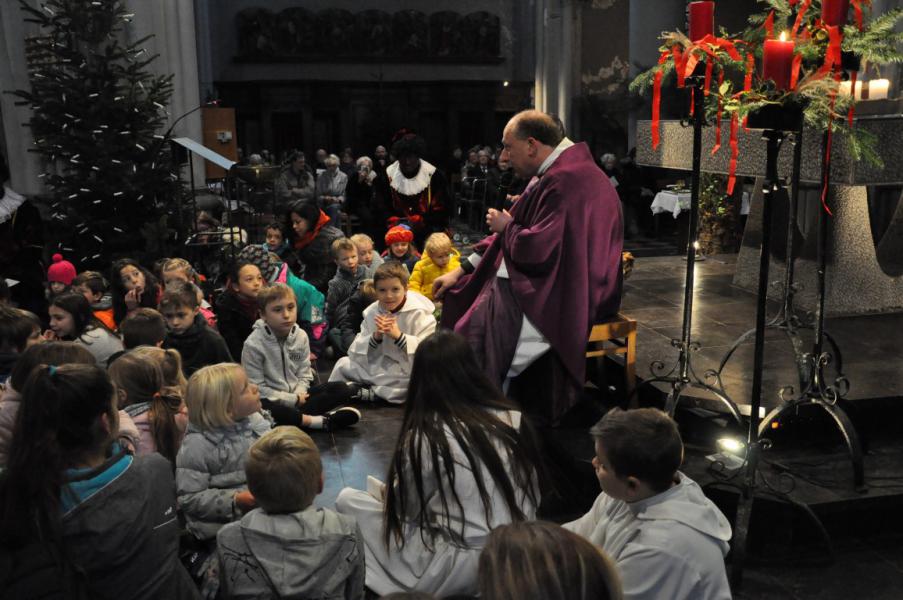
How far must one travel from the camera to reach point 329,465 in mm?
4375

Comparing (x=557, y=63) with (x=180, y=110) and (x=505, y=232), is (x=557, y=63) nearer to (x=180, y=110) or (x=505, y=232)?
(x=180, y=110)

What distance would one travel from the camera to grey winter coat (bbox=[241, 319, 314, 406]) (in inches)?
190

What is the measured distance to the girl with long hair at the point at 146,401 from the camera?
326cm

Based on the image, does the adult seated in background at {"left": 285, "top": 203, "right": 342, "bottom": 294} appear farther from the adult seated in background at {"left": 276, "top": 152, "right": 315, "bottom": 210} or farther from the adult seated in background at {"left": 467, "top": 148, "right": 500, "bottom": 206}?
the adult seated in background at {"left": 467, "top": 148, "right": 500, "bottom": 206}

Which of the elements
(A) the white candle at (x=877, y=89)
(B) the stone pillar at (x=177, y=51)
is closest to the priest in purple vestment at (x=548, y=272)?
(A) the white candle at (x=877, y=89)

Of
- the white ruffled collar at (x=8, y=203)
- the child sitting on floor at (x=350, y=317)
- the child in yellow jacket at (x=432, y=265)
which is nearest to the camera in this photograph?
the child in yellow jacket at (x=432, y=265)

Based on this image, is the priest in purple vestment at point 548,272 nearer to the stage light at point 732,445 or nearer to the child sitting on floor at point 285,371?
the stage light at point 732,445

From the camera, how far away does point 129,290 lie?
5.14m

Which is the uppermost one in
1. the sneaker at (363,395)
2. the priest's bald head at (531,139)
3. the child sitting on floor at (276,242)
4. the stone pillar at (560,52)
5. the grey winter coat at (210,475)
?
the stone pillar at (560,52)

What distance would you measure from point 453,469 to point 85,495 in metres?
1.04

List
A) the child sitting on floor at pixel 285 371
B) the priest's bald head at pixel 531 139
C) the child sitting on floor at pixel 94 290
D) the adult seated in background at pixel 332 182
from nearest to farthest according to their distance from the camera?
the priest's bald head at pixel 531 139 < the child sitting on floor at pixel 285 371 < the child sitting on floor at pixel 94 290 < the adult seated in background at pixel 332 182

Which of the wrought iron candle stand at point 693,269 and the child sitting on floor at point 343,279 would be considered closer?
the wrought iron candle stand at point 693,269

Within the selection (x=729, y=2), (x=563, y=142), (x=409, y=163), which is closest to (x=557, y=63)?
(x=729, y=2)

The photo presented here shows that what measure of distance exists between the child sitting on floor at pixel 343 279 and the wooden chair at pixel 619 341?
2.41 m
